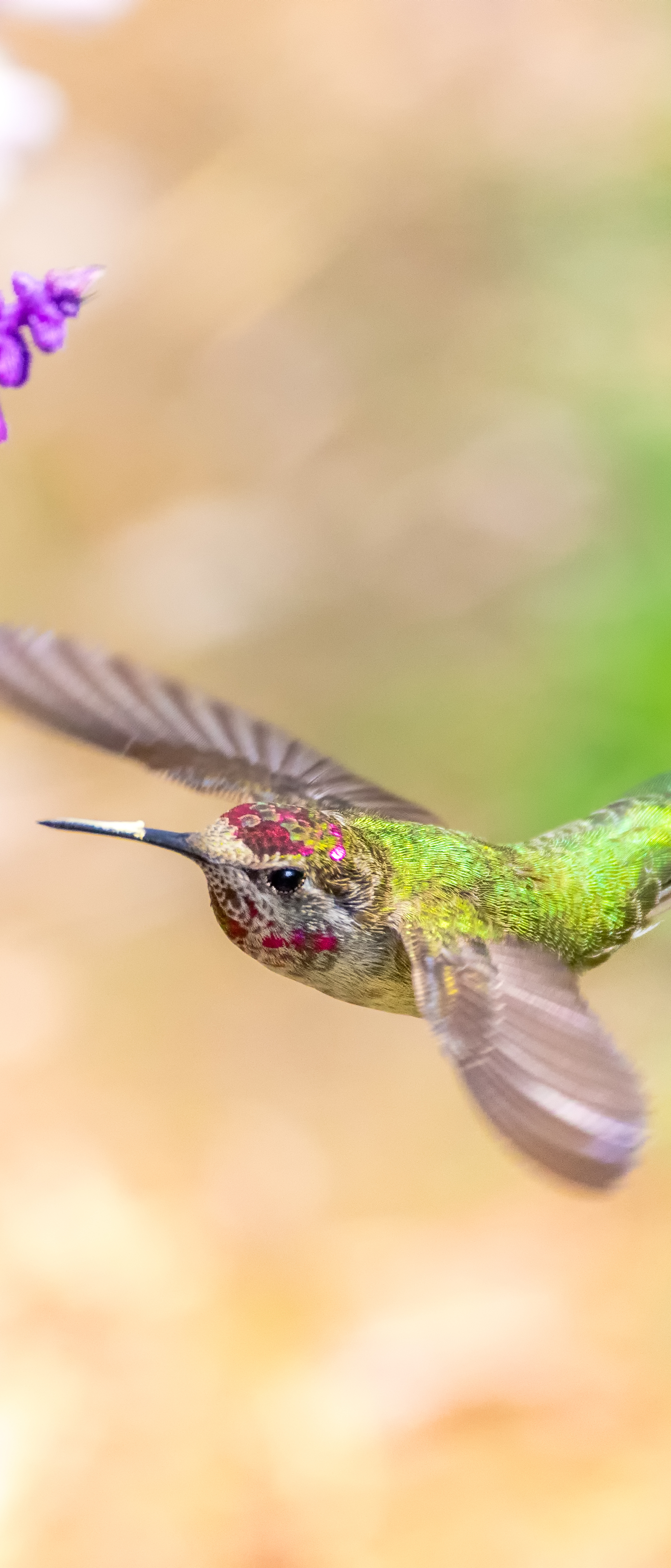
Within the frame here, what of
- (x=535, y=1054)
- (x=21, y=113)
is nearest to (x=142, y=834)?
(x=535, y=1054)

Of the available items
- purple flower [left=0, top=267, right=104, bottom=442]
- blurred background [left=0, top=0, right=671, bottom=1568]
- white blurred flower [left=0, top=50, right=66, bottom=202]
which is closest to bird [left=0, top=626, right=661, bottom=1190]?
purple flower [left=0, top=267, right=104, bottom=442]

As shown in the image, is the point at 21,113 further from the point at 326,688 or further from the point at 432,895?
the point at 432,895

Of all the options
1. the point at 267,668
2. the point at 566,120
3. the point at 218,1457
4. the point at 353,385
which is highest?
the point at 566,120

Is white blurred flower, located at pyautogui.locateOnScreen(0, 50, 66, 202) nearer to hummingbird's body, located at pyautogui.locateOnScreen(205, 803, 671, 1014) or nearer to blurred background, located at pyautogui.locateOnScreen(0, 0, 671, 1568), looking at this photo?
blurred background, located at pyautogui.locateOnScreen(0, 0, 671, 1568)

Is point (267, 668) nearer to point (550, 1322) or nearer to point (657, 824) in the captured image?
point (550, 1322)

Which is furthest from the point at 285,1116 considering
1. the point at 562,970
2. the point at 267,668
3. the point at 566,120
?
the point at 566,120

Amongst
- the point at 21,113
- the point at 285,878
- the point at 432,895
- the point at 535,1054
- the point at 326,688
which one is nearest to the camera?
the point at 535,1054

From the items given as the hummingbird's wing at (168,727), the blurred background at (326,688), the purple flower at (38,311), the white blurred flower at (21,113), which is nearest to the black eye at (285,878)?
the hummingbird's wing at (168,727)
